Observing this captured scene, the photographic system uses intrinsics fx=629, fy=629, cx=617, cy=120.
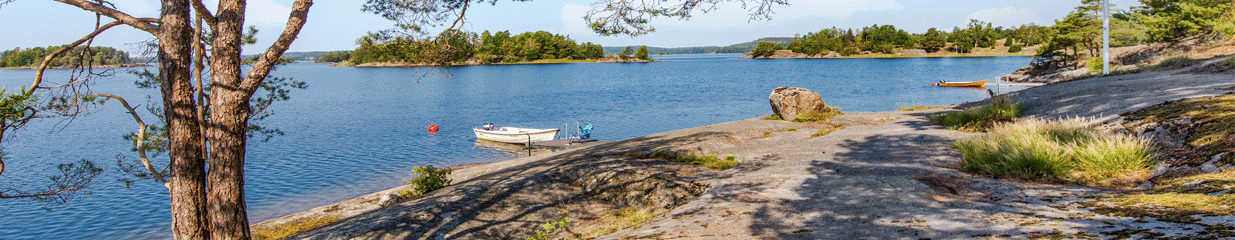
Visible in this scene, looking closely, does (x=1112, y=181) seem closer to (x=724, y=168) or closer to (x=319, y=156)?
(x=724, y=168)

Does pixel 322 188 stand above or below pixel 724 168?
below

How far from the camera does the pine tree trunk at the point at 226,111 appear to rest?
6234 mm

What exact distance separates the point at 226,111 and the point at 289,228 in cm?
565

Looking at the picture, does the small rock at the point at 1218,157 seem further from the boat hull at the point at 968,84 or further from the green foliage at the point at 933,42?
the green foliage at the point at 933,42

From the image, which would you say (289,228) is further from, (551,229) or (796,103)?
(796,103)

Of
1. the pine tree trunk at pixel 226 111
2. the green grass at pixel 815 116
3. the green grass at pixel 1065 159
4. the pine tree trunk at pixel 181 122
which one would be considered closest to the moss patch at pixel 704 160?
the green grass at pixel 1065 159

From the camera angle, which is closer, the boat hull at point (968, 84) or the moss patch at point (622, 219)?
the moss patch at point (622, 219)

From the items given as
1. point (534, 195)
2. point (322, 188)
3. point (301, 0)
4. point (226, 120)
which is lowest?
point (322, 188)

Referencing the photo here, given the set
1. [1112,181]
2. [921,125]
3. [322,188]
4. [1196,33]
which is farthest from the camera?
[1196,33]

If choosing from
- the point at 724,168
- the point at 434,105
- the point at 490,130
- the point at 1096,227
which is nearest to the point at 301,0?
the point at 724,168

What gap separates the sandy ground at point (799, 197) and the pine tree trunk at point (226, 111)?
66.1 inches

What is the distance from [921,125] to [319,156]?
73.3ft

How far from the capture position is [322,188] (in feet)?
64.8

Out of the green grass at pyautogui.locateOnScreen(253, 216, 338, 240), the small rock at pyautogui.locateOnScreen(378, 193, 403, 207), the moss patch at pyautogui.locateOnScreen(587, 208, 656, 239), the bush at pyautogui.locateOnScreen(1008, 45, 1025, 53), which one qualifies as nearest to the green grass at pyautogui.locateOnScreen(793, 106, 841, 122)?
the moss patch at pyautogui.locateOnScreen(587, 208, 656, 239)
